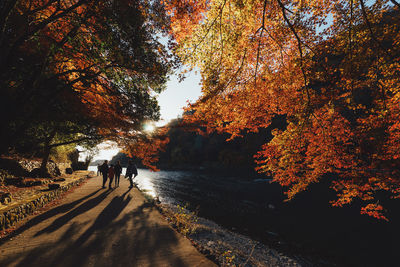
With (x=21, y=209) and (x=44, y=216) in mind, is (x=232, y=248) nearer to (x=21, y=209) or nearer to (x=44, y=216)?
(x=44, y=216)

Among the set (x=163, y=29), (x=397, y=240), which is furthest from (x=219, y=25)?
(x=397, y=240)

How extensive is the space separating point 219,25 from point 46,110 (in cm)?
879

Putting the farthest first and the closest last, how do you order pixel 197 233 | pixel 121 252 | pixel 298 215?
1. pixel 298 215
2. pixel 197 233
3. pixel 121 252

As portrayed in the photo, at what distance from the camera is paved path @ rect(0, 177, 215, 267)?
314cm

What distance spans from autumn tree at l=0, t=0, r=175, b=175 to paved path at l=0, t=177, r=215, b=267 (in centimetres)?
335

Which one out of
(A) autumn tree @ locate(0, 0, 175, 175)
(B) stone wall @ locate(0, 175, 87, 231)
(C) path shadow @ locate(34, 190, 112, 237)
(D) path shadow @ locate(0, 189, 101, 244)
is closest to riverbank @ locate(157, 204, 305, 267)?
(C) path shadow @ locate(34, 190, 112, 237)

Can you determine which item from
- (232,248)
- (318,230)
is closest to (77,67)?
(232,248)

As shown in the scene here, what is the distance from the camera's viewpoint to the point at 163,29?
744 cm

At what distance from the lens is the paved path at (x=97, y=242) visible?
314 centimetres

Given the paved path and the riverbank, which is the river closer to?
the riverbank

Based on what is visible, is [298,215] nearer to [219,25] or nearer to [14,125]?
[219,25]

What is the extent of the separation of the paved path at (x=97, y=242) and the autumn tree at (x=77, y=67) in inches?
132

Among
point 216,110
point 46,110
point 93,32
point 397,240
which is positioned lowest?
point 397,240

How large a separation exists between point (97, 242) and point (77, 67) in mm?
7047
